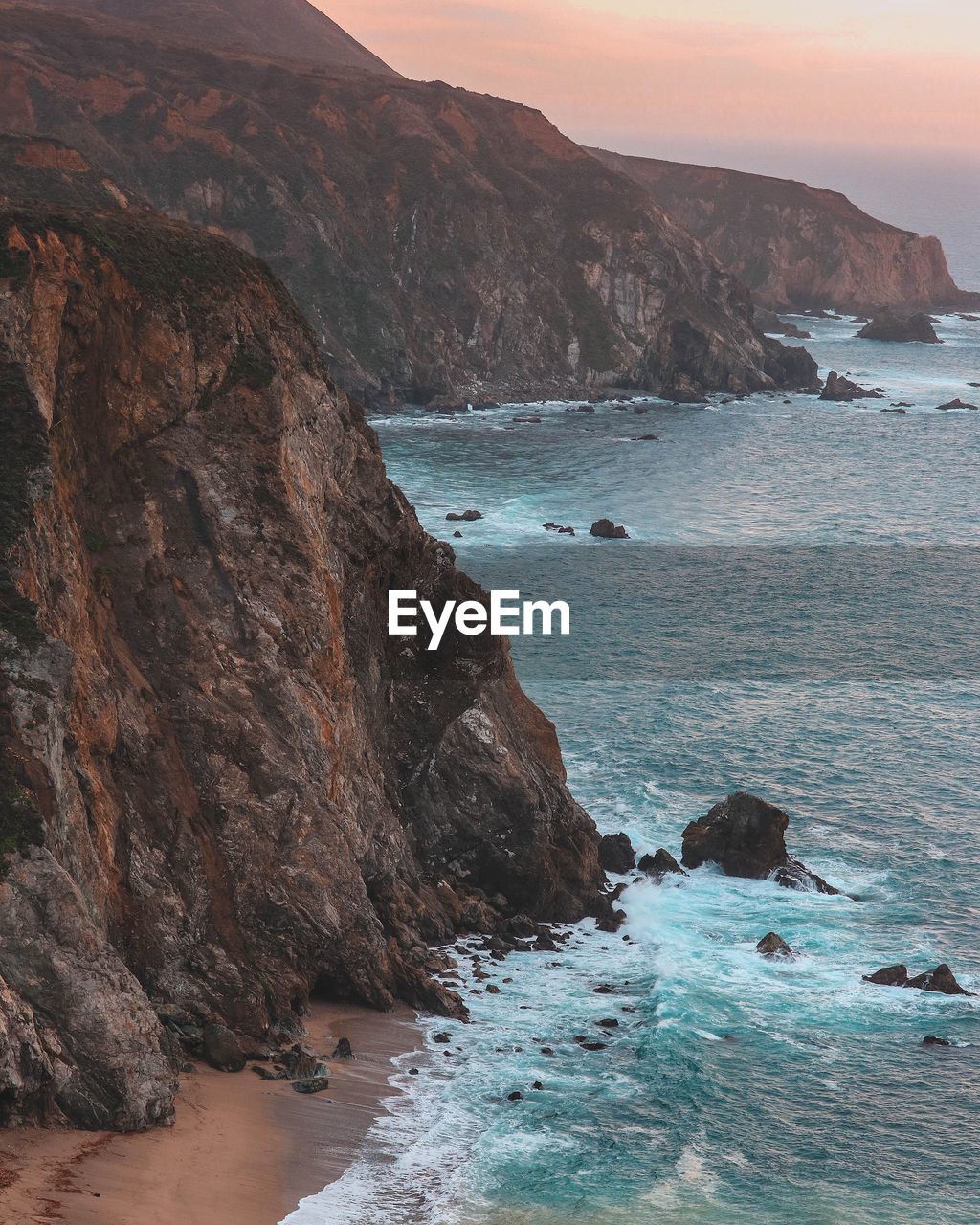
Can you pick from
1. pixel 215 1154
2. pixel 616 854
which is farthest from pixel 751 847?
pixel 215 1154

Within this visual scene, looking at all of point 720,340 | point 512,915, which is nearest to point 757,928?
point 512,915

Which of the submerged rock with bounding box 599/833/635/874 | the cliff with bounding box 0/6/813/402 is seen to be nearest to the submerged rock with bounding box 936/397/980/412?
the cliff with bounding box 0/6/813/402

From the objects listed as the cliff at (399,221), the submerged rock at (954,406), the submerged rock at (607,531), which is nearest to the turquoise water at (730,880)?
the submerged rock at (607,531)

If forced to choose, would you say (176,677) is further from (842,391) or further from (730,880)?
(842,391)

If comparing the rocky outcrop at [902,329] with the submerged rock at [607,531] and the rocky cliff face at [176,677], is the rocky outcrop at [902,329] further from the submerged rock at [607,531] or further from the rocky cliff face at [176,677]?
the rocky cliff face at [176,677]

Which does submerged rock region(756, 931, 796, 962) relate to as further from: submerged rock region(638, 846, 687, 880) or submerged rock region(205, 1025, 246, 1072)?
submerged rock region(205, 1025, 246, 1072)

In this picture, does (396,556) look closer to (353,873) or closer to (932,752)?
(353,873)
